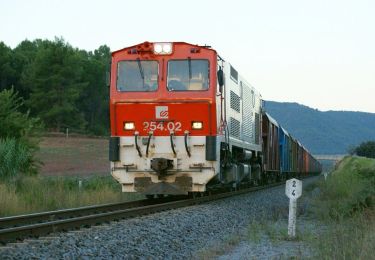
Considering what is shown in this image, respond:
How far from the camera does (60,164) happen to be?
150 ft

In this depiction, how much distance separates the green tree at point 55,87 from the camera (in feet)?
234

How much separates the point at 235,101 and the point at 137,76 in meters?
3.71

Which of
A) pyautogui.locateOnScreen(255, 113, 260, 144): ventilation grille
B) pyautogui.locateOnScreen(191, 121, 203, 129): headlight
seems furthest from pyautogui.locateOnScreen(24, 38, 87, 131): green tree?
pyautogui.locateOnScreen(191, 121, 203, 129): headlight

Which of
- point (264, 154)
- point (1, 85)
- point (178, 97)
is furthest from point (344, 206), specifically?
point (1, 85)

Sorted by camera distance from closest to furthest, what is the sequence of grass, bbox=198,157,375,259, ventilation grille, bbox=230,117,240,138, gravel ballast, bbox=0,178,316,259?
gravel ballast, bbox=0,178,316,259, grass, bbox=198,157,375,259, ventilation grille, bbox=230,117,240,138

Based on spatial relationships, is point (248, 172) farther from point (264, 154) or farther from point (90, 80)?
point (90, 80)

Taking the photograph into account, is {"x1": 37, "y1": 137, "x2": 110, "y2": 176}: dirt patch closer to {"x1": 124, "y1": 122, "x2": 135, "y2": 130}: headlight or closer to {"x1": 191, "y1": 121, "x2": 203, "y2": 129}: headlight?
{"x1": 124, "y1": 122, "x2": 135, "y2": 130}: headlight

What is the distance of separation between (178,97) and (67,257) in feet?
26.9

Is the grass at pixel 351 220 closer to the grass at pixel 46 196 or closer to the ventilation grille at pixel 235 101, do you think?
the ventilation grille at pixel 235 101

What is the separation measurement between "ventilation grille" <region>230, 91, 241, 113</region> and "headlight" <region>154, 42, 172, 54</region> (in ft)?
9.00

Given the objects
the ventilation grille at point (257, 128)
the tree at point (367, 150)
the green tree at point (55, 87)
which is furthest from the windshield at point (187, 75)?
the tree at point (367, 150)

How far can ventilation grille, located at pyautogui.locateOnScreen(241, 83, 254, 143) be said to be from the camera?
19.9 m

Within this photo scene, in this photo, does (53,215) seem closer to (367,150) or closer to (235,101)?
(235,101)

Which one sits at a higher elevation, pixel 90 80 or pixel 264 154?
pixel 90 80
